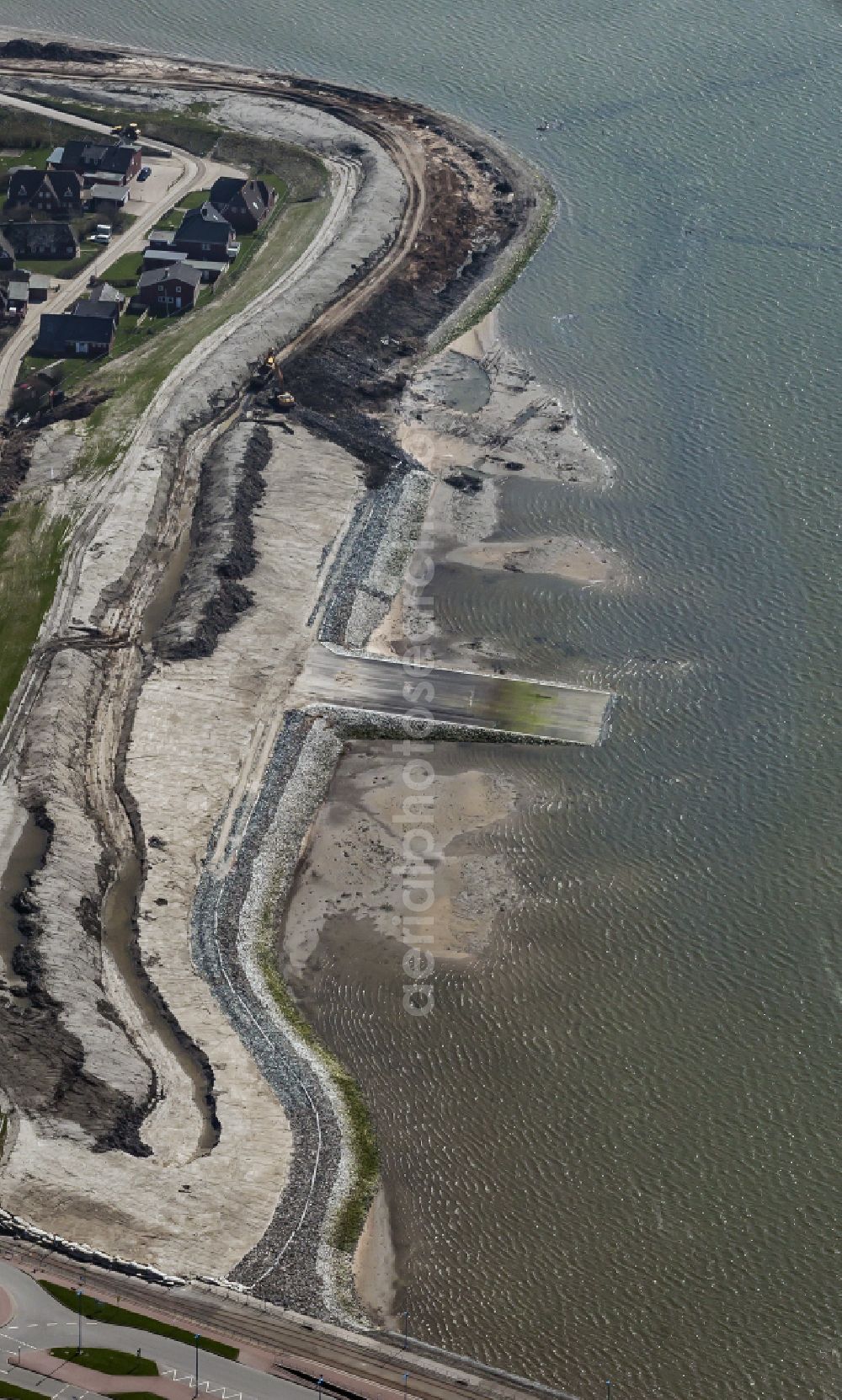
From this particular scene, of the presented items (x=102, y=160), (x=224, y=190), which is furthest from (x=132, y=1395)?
(x=102, y=160)

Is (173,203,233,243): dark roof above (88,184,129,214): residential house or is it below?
above

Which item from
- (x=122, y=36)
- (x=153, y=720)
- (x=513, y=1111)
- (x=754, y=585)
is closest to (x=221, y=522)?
(x=153, y=720)

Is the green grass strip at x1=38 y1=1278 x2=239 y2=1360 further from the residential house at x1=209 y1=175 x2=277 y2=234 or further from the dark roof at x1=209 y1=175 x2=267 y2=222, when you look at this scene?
the dark roof at x1=209 y1=175 x2=267 y2=222

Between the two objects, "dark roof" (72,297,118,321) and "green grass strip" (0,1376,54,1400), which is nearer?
"green grass strip" (0,1376,54,1400)

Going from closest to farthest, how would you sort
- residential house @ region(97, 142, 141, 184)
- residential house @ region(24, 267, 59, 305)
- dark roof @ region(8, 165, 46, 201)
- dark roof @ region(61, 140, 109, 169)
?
residential house @ region(24, 267, 59, 305) < dark roof @ region(8, 165, 46, 201) < residential house @ region(97, 142, 141, 184) < dark roof @ region(61, 140, 109, 169)

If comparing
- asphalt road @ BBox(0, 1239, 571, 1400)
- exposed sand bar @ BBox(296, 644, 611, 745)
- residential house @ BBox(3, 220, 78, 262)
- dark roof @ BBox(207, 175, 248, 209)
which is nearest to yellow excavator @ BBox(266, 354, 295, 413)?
residential house @ BBox(3, 220, 78, 262)

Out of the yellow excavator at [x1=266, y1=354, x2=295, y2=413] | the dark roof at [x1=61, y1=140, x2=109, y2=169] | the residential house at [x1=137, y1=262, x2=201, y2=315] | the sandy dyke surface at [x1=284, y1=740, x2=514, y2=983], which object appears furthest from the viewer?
the dark roof at [x1=61, y1=140, x2=109, y2=169]

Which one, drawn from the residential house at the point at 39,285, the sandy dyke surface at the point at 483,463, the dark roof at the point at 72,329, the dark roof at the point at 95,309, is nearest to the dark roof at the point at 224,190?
the residential house at the point at 39,285

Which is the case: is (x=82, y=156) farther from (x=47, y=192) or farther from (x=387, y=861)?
(x=387, y=861)
